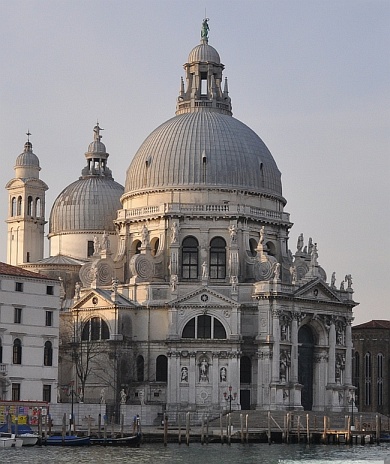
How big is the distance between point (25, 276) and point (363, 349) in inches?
1683

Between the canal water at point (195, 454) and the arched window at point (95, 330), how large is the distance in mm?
22015

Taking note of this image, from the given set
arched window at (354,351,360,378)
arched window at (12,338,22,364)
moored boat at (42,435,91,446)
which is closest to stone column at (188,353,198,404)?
arched window at (12,338,22,364)

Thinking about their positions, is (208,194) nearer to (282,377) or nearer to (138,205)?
(138,205)

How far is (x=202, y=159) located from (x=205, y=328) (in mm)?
13192

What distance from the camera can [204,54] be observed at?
11275 cm

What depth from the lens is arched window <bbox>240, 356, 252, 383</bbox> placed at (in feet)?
338

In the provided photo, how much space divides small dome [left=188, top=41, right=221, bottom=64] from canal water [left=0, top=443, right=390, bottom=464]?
125 ft

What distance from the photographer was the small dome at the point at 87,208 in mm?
A: 118625

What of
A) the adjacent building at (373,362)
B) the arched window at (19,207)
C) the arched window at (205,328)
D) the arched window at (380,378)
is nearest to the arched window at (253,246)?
the arched window at (205,328)

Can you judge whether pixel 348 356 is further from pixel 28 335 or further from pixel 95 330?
pixel 28 335

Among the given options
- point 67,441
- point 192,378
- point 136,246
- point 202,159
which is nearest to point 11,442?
point 67,441

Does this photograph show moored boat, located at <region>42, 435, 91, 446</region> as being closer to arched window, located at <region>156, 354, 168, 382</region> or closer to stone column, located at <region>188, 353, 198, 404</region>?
stone column, located at <region>188, 353, 198, 404</region>

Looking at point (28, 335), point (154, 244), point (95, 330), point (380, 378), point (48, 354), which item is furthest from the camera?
point (380, 378)

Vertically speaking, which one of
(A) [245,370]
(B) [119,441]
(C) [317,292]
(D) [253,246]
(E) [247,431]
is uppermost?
(D) [253,246]
